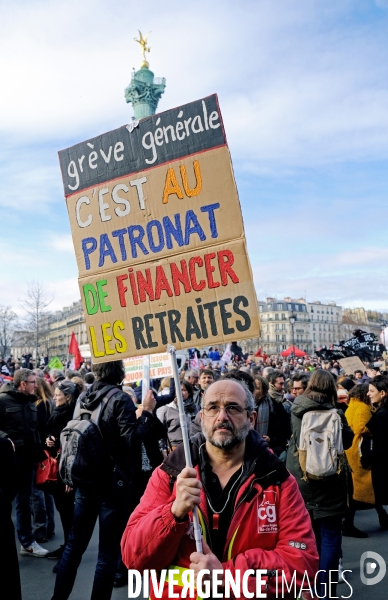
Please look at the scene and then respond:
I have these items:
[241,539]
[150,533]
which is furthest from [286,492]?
[150,533]

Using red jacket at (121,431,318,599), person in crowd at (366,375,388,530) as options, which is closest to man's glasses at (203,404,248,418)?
red jacket at (121,431,318,599)

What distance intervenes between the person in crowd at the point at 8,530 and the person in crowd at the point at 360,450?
3.99m

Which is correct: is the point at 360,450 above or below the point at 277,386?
below

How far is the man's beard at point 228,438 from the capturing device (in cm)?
260

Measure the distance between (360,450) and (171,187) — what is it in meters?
4.64

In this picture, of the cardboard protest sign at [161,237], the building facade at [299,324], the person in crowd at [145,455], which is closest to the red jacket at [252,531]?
the cardboard protest sign at [161,237]

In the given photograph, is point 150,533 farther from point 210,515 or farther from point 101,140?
point 101,140

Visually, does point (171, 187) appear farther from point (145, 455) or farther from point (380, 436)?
point (380, 436)

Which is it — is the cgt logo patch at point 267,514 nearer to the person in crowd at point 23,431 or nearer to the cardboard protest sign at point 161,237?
the cardboard protest sign at point 161,237

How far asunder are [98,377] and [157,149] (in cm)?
213

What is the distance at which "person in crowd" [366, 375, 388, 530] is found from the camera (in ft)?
19.9

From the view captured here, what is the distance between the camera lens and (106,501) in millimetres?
4414

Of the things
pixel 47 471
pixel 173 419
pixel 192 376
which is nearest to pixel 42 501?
pixel 47 471

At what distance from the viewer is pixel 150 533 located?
96.2 inches
